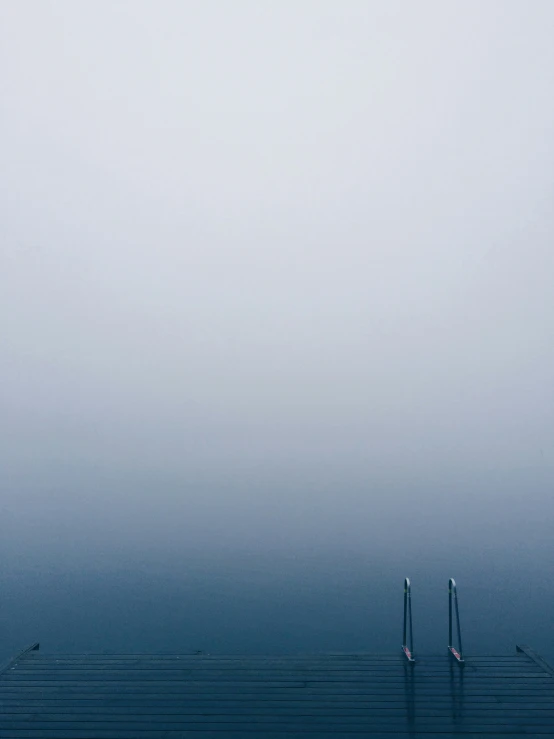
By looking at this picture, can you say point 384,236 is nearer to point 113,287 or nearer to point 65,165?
point 113,287

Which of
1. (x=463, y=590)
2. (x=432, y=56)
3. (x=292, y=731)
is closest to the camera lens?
(x=292, y=731)

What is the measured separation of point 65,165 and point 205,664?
4627mm

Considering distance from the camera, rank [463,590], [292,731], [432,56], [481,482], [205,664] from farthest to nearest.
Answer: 1. [432,56]
2. [481,482]
3. [463,590]
4. [205,664]
5. [292,731]

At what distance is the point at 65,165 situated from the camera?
5.02 m

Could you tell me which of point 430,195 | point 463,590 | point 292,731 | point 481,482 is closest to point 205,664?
point 292,731

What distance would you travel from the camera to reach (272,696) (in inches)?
112

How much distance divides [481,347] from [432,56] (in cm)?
302

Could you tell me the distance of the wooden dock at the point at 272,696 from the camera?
255 cm

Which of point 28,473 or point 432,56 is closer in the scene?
point 28,473

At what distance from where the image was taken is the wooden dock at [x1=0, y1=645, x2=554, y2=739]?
8.37ft

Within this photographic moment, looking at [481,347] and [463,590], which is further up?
[481,347]

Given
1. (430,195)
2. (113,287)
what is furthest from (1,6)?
(430,195)

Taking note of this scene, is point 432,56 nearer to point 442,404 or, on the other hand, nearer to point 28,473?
point 442,404

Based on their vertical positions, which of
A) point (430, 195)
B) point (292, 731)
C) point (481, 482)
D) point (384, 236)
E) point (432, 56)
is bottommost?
point (292, 731)
